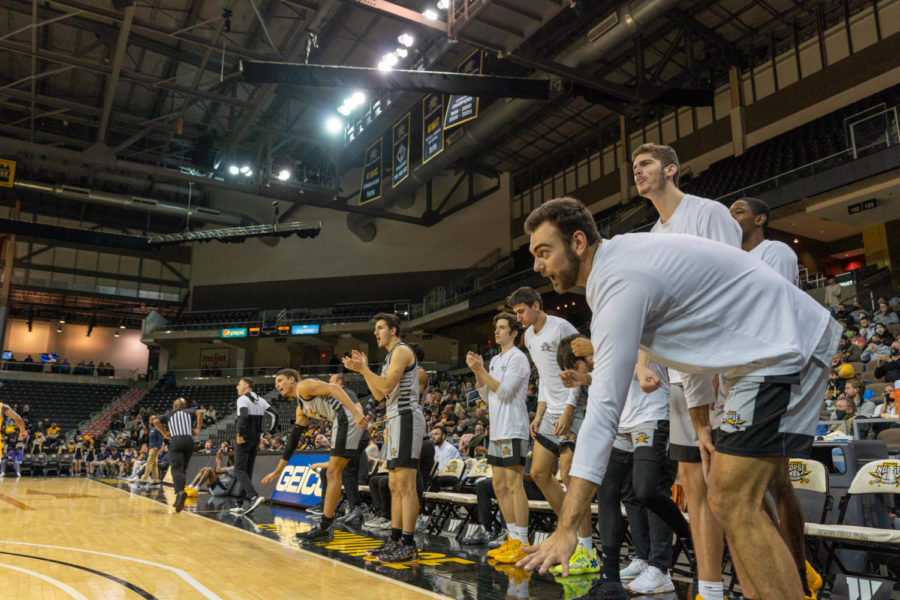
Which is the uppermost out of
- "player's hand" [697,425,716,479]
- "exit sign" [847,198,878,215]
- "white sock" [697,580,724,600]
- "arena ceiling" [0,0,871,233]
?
"arena ceiling" [0,0,871,233]

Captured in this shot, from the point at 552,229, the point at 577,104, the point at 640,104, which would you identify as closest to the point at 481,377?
the point at 552,229

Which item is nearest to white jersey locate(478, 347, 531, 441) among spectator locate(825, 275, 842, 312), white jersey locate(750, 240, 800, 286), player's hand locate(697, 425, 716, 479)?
white jersey locate(750, 240, 800, 286)

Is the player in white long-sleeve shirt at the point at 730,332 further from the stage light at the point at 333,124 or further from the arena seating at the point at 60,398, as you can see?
the arena seating at the point at 60,398

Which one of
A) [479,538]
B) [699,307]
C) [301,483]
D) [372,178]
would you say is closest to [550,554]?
[699,307]

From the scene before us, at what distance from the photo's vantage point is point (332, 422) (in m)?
6.29

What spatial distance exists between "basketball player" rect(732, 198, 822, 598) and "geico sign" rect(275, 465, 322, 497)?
6.83 meters

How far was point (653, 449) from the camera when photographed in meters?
3.55

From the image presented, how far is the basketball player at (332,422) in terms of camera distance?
581 centimetres

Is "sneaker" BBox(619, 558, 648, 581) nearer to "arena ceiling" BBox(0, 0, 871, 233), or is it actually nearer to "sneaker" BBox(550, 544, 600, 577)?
"sneaker" BBox(550, 544, 600, 577)

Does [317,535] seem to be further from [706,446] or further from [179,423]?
[179,423]

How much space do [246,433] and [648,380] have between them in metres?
6.68

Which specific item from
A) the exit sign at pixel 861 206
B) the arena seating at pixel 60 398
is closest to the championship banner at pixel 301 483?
the exit sign at pixel 861 206

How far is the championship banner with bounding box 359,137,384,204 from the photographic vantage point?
18797 mm

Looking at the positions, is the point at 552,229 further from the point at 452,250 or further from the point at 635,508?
the point at 452,250
